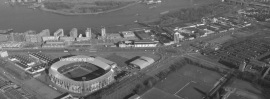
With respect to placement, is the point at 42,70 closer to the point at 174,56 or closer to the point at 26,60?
the point at 26,60

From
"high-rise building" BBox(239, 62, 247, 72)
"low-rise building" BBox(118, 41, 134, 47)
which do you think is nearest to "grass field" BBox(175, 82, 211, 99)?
"high-rise building" BBox(239, 62, 247, 72)

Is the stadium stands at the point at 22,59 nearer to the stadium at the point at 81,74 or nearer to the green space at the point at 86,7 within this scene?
the stadium at the point at 81,74

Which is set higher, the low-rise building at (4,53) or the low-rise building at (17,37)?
the low-rise building at (17,37)

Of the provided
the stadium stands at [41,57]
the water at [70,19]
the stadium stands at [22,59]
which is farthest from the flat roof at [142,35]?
the stadium stands at [22,59]

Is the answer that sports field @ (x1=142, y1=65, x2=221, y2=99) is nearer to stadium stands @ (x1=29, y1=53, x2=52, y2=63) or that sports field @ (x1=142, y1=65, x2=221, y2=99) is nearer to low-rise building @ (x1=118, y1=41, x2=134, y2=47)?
low-rise building @ (x1=118, y1=41, x2=134, y2=47)

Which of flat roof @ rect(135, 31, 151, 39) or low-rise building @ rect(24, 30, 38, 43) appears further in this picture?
flat roof @ rect(135, 31, 151, 39)

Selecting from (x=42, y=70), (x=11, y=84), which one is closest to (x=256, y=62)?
(x=42, y=70)
